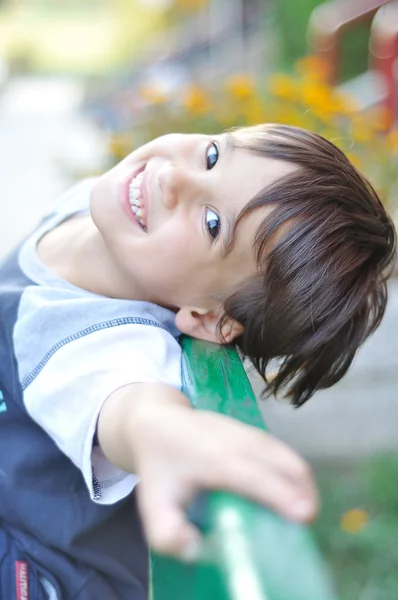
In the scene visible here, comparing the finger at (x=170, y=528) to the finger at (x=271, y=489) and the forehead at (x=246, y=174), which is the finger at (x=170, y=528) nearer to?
the finger at (x=271, y=489)

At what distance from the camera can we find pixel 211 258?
49.3 inches

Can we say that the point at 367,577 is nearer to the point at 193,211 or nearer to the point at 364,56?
the point at 193,211

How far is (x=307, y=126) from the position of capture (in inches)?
103

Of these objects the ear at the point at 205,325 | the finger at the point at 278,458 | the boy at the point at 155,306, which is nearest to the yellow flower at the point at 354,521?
the boy at the point at 155,306

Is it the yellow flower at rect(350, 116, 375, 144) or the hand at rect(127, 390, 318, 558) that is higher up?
the hand at rect(127, 390, 318, 558)

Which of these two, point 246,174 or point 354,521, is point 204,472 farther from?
point 354,521

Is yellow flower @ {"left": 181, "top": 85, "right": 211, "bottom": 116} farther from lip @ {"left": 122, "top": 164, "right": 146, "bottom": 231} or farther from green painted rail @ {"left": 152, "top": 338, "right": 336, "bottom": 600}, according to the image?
green painted rail @ {"left": 152, "top": 338, "right": 336, "bottom": 600}

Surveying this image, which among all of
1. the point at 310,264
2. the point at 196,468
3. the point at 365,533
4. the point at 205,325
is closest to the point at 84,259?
the point at 205,325

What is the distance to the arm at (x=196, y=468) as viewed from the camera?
1.98 ft

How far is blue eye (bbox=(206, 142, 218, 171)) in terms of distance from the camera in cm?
132

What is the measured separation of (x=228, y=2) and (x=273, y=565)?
11173 millimetres

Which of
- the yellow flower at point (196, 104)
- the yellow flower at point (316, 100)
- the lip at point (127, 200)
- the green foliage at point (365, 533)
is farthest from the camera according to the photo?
the yellow flower at point (196, 104)

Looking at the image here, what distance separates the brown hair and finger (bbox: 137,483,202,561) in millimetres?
599

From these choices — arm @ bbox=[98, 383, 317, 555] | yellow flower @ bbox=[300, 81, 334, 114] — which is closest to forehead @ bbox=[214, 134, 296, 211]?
arm @ bbox=[98, 383, 317, 555]
